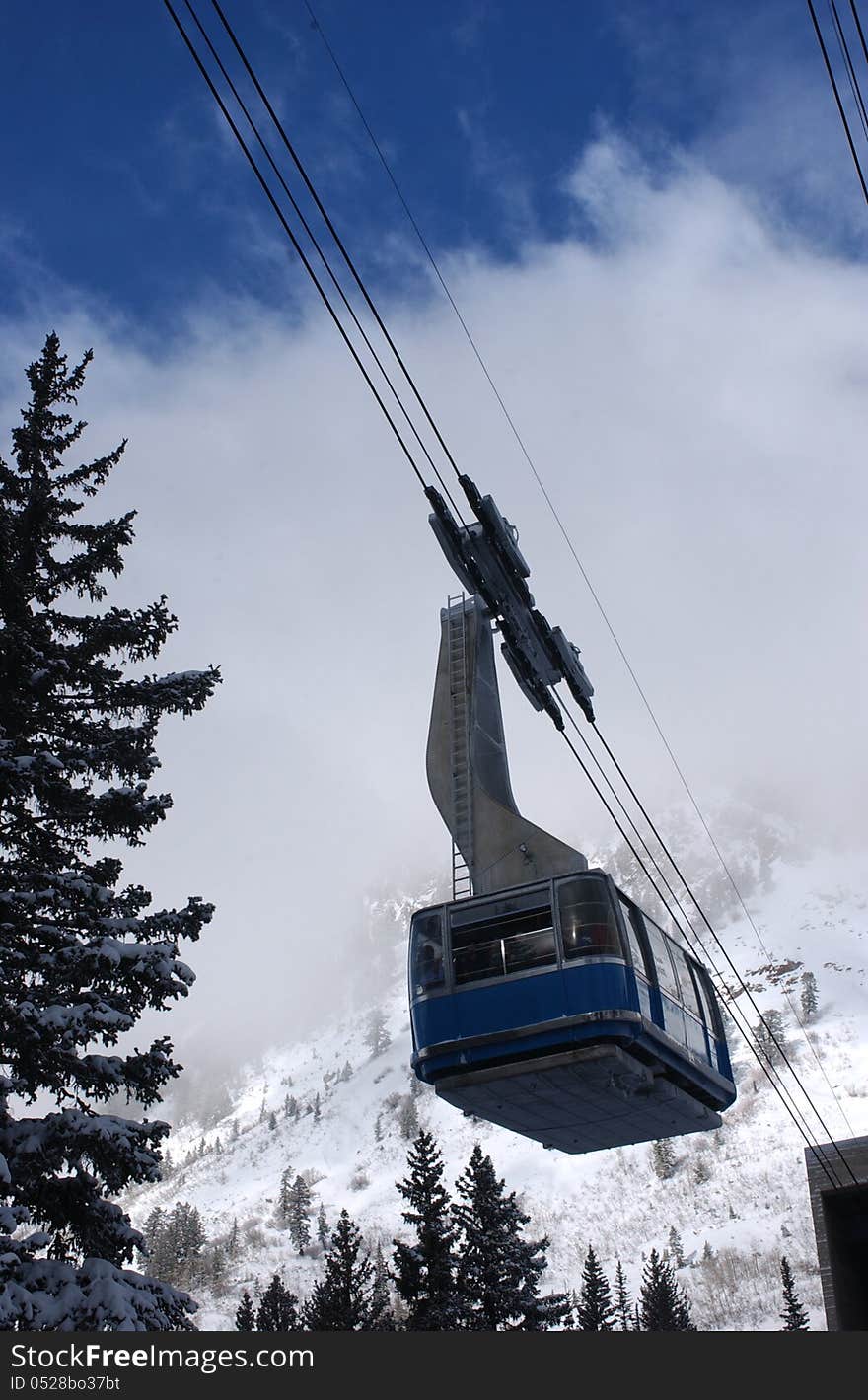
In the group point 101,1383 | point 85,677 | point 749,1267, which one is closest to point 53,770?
point 85,677

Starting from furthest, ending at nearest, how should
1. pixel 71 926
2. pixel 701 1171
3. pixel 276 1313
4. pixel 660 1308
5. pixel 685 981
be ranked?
pixel 701 1171
pixel 660 1308
pixel 276 1313
pixel 685 981
pixel 71 926

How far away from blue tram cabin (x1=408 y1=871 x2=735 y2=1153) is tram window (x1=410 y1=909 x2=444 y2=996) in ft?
0.08

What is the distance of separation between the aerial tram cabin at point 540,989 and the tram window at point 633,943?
0.14ft

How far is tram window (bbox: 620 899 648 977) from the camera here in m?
19.6

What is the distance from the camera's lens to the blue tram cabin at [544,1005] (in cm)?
1894

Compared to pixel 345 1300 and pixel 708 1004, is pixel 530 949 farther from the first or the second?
pixel 345 1300

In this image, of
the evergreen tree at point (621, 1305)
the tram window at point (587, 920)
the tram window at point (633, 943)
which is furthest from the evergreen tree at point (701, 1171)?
the tram window at point (587, 920)

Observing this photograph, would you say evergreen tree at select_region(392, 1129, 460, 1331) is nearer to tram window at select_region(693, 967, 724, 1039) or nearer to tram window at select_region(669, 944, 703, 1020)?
tram window at select_region(693, 967, 724, 1039)

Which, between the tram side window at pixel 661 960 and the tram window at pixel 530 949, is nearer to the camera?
the tram window at pixel 530 949

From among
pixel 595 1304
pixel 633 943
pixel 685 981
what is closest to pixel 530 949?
pixel 633 943

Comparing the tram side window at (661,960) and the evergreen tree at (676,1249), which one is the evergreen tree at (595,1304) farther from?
the evergreen tree at (676,1249)

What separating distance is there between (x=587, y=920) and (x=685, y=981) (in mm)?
5012

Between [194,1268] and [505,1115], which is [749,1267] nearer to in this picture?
[194,1268]

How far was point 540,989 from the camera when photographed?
1917cm
